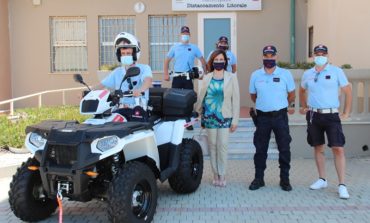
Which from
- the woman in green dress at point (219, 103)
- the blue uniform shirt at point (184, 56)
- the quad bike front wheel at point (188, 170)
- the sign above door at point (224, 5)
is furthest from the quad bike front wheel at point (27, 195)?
the sign above door at point (224, 5)

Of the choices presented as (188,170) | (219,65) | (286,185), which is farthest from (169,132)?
(286,185)

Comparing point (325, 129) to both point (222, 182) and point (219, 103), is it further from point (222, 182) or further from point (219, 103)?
point (222, 182)

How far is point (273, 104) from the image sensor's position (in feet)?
20.9

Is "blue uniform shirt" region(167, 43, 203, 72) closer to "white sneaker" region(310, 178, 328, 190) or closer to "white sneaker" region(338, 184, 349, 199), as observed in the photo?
"white sneaker" region(310, 178, 328, 190)

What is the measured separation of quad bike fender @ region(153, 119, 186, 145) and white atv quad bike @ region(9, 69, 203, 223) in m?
0.03

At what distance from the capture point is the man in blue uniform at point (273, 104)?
6.34 meters

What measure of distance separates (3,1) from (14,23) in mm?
654

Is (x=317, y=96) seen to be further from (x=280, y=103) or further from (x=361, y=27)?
(x=361, y=27)

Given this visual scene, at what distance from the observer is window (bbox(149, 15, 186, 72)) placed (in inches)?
526

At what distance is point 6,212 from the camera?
5.71 meters

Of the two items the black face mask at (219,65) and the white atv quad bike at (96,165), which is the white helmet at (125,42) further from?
the black face mask at (219,65)

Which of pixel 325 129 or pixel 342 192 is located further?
pixel 325 129

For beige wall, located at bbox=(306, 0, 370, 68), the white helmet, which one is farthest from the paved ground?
beige wall, located at bbox=(306, 0, 370, 68)

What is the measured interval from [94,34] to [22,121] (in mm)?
4354
